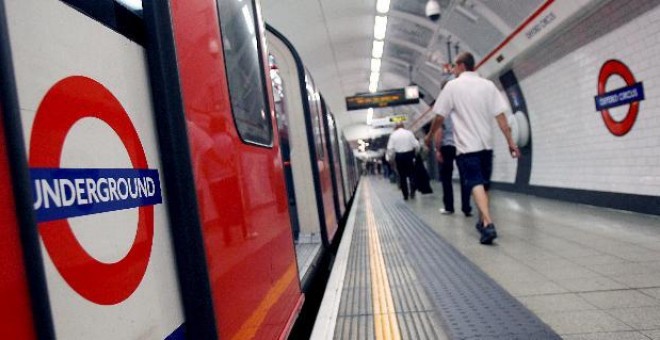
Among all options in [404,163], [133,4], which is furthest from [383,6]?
[133,4]

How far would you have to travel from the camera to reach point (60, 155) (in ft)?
2.91

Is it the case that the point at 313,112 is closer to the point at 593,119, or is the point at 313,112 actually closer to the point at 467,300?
the point at 467,300

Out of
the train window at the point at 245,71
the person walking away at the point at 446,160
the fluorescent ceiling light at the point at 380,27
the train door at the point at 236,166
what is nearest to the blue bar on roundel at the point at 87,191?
the train door at the point at 236,166

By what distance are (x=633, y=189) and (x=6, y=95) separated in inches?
260

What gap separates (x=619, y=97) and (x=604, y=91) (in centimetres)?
36

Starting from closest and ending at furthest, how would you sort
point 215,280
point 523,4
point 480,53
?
point 215,280
point 523,4
point 480,53

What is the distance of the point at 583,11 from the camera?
5906 millimetres

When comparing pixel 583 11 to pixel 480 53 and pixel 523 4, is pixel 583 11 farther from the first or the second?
pixel 480 53

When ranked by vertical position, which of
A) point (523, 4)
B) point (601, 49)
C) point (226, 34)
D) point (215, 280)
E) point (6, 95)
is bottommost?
point (215, 280)

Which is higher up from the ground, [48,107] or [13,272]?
[48,107]

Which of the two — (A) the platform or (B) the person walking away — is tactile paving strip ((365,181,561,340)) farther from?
(B) the person walking away

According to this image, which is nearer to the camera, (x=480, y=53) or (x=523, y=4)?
(x=523, y=4)

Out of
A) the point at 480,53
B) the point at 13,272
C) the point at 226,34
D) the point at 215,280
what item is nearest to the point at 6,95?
the point at 13,272

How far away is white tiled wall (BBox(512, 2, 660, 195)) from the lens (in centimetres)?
536
